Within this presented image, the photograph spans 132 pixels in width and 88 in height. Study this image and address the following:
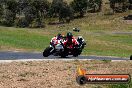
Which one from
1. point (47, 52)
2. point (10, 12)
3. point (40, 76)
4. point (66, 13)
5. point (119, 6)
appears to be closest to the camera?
point (40, 76)

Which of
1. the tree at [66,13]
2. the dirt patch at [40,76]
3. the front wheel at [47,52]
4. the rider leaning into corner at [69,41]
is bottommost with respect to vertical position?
the tree at [66,13]

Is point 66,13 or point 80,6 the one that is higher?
point 80,6

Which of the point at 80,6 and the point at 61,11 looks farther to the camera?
the point at 80,6

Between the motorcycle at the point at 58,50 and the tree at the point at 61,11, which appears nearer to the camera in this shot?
the motorcycle at the point at 58,50

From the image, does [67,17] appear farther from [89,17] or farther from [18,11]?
[18,11]

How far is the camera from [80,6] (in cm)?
14925

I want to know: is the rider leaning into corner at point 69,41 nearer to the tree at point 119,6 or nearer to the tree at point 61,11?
the tree at point 61,11

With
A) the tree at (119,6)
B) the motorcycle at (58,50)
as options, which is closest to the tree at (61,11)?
the tree at (119,6)

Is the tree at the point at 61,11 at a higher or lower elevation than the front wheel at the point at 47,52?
lower

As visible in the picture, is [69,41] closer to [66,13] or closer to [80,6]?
[66,13]

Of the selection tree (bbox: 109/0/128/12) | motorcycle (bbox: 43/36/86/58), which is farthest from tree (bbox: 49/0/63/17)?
motorcycle (bbox: 43/36/86/58)

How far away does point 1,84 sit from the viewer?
12977mm

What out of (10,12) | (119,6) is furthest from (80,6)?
(10,12)

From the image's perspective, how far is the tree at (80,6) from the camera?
5876 inches
